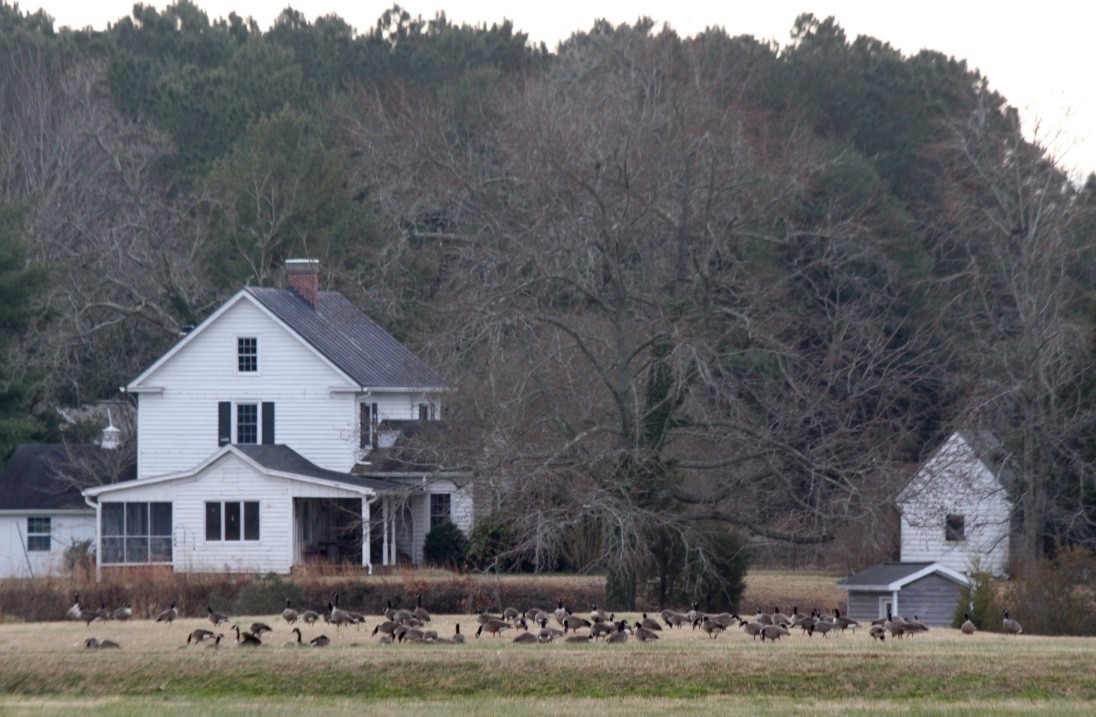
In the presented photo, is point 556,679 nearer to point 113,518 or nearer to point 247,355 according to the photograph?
point 113,518

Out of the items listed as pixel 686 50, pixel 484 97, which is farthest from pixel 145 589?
pixel 484 97

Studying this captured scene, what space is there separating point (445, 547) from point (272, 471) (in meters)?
5.57

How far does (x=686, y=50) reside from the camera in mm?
58688

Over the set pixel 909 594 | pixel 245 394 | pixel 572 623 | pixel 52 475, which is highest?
pixel 245 394

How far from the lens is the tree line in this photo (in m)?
35.6

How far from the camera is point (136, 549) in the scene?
46.6 m

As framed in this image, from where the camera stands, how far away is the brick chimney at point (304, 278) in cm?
5222

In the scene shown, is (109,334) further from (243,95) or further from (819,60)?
(819,60)

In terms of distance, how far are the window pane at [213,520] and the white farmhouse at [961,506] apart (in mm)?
18911

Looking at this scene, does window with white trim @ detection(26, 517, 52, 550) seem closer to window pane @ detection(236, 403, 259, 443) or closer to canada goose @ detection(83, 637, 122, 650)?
window pane @ detection(236, 403, 259, 443)

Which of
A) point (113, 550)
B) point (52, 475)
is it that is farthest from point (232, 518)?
point (52, 475)

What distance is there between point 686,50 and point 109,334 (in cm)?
2309

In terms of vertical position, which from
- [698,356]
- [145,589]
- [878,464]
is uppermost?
[698,356]

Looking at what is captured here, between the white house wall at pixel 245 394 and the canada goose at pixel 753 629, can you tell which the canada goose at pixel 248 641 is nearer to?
the canada goose at pixel 753 629
